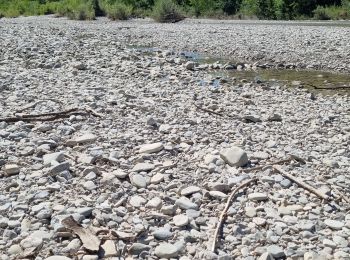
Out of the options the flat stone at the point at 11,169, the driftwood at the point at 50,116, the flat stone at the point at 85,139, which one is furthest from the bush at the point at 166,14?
the flat stone at the point at 11,169

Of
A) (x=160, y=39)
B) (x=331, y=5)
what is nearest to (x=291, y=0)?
(x=331, y=5)

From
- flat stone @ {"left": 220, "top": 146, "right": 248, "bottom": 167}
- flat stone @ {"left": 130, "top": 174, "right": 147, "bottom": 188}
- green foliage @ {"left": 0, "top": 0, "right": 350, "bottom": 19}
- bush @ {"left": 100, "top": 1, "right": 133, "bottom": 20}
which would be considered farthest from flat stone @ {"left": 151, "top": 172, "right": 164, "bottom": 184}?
bush @ {"left": 100, "top": 1, "right": 133, "bottom": 20}

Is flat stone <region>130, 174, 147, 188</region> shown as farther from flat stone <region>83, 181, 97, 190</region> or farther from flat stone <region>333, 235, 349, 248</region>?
flat stone <region>333, 235, 349, 248</region>

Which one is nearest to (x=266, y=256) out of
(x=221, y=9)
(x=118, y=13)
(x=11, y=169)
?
(x=11, y=169)

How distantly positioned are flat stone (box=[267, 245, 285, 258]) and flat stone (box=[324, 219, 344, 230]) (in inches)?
27.2

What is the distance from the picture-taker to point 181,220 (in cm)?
421

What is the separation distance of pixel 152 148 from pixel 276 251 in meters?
2.56

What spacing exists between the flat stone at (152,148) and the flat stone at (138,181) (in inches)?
32.4

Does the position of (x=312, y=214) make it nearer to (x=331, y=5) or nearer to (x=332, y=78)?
(x=332, y=78)

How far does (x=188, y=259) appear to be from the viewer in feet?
12.0

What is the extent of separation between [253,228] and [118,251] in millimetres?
1290

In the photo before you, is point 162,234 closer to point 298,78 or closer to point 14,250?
point 14,250

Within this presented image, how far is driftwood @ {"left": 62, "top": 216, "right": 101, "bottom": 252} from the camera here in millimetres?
3684

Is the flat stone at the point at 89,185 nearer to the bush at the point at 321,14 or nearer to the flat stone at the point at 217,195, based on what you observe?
the flat stone at the point at 217,195
